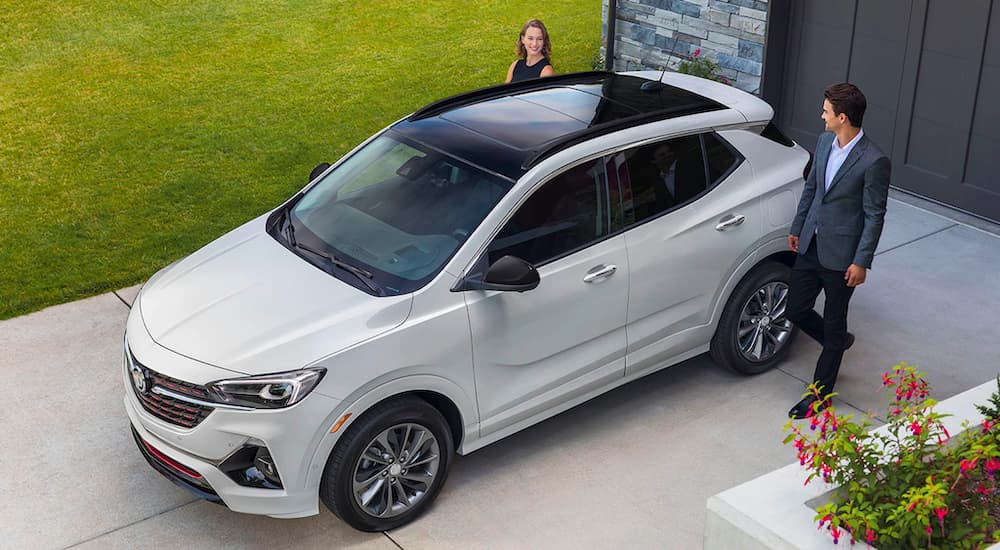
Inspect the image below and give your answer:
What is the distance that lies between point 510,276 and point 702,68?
250 inches

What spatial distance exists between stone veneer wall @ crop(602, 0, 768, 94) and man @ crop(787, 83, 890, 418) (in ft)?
15.1

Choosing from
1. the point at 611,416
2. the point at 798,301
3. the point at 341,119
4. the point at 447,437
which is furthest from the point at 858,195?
the point at 341,119

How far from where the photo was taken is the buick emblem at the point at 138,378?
5.64m

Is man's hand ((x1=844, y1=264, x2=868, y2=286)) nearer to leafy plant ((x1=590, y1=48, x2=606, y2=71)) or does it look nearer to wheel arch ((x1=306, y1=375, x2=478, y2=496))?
wheel arch ((x1=306, y1=375, x2=478, y2=496))

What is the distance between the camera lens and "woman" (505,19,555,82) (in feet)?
29.1

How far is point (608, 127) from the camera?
21.2 feet

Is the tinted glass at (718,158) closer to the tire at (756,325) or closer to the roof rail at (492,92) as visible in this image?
the tire at (756,325)

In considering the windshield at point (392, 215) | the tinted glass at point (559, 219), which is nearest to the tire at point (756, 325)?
the tinted glass at point (559, 219)

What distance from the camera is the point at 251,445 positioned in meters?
5.36

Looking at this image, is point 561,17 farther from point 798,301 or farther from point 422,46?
point 798,301

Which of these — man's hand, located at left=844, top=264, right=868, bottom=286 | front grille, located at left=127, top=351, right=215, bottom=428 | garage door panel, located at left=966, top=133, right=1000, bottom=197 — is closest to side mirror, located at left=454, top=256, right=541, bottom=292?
front grille, located at left=127, top=351, right=215, bottom=428

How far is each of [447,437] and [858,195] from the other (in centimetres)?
264

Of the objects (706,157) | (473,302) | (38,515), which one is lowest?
(38,515)

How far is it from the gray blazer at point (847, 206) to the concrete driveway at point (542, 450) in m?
1.11
